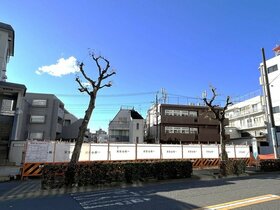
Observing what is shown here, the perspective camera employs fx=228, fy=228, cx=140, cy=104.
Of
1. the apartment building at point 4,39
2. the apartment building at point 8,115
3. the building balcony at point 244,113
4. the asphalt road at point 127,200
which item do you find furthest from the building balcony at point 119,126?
the asphalt road at point 127,200

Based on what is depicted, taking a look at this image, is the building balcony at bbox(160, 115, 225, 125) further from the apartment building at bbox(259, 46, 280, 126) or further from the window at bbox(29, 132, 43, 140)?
the window at bbox(29, 132, 43, 140)

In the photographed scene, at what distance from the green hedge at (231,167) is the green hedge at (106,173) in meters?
2.73

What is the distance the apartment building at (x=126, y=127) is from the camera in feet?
148

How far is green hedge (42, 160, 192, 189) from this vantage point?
396 inches

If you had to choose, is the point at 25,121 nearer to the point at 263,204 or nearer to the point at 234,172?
the point at 234,172

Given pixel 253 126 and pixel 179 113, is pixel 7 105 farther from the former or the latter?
pixel 253 126

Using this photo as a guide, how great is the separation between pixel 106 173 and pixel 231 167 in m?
8.25

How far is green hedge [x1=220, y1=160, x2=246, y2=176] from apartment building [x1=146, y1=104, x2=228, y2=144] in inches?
1005

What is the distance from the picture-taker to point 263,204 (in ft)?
22.1

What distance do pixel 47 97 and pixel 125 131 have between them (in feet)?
56.9

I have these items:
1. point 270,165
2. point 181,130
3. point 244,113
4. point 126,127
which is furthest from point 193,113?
point 270,165

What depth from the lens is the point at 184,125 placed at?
4288 cm

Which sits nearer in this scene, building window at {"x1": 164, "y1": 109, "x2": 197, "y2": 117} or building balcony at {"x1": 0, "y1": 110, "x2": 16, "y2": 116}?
building balcony at {"x1": 0, "y1": 110, "x2": 16, "y2": 116}

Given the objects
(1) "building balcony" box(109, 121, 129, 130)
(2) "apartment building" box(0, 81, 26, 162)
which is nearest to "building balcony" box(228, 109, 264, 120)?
(1) "building balcony" box(109, 121, 129, 130)
